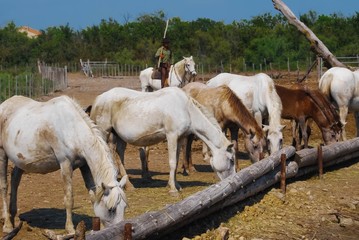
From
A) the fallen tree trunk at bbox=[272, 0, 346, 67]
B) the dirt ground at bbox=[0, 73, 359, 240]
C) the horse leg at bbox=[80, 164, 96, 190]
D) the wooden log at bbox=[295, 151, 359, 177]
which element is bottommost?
the dirt ground at bbox=[0, 73, 359, 240]

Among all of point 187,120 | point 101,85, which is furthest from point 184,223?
point 101,85

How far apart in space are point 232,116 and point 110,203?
200 inches

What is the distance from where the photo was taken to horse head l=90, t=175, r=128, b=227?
646cm

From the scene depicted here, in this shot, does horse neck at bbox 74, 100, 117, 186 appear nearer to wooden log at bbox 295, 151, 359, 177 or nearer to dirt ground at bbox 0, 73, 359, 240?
dirt ground at bbox 0, 73, 359, 240

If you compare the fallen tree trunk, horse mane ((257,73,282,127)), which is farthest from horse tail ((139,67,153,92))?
horse mane ((257,73,282,127))

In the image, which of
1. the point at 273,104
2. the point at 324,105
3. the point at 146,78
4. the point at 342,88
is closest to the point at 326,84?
the point at 342,88

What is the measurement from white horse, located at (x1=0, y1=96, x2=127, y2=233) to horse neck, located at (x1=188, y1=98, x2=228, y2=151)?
2603 millimetres

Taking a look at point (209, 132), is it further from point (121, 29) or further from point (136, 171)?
point (121, 29)

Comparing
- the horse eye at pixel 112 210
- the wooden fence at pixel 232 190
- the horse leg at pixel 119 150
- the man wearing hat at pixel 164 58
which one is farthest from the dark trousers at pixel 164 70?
the horse eye at pixel 112 210

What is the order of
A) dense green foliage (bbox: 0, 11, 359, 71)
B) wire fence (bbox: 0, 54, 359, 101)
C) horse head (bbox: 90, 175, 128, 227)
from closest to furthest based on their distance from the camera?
horse head (bbox: 90, 175, 128, 227)
wire fence (bbox: 0, 54, 359, 101)
dense green foliage (bbox: 0, 11, 359, 71)

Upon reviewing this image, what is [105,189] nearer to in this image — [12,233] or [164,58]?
[12,233]

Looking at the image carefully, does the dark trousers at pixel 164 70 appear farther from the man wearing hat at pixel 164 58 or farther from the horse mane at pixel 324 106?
the horse mane at pixel 324 106

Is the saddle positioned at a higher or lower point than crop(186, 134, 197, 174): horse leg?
higher

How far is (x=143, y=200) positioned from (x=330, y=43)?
136ft
